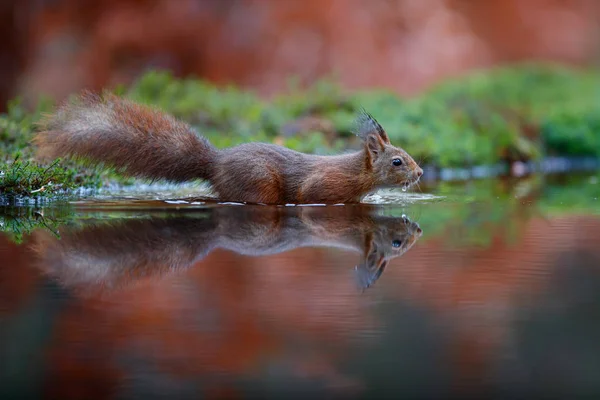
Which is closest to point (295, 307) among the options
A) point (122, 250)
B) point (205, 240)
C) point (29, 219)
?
point (122, 250)

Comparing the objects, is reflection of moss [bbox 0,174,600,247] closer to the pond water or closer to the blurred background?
the pond water

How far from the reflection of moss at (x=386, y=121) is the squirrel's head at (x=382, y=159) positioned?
2673mm

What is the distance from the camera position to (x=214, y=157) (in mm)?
7883

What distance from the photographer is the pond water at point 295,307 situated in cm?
299

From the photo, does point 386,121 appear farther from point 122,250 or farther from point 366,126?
point 122,250

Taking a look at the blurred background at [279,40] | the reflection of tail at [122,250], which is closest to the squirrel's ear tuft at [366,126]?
the reflection of tail at [122,250]

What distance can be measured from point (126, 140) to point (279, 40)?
42.8 ft

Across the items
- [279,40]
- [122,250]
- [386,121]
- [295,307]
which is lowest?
[295,307]

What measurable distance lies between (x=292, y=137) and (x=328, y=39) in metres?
9.48

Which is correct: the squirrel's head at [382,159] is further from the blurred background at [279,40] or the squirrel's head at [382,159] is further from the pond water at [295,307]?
the blurred background at [279,40]

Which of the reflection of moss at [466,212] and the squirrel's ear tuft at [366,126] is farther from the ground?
the squirrel's ear tuft at [366,126]

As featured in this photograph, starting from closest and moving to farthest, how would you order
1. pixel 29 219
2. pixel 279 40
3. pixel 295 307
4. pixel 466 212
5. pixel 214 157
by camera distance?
pixel 295 307
pixel 29 219
pixel 466 212
pixel 214 157
pixel 279 40

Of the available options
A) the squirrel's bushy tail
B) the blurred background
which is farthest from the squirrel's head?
the blurred background

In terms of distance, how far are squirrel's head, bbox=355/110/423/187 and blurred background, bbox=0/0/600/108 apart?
11116 mm
